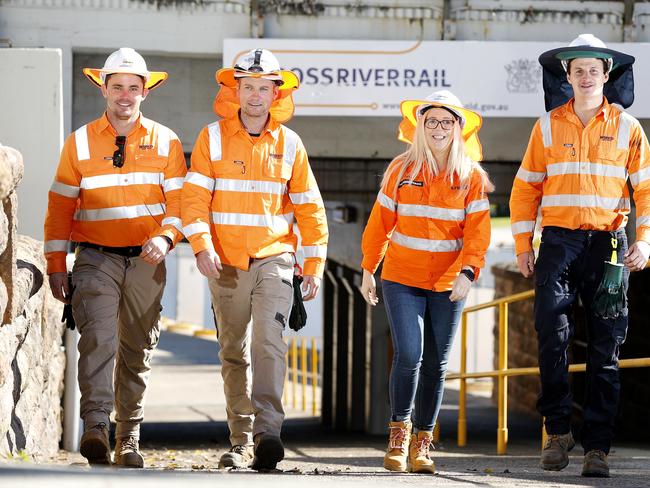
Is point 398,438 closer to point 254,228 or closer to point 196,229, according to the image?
point 254,228

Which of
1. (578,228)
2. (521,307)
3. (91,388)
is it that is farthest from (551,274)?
(521,307)

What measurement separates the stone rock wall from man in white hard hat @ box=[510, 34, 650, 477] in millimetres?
2466

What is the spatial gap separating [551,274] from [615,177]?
0.55 metres

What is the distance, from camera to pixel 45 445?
8.56 meters

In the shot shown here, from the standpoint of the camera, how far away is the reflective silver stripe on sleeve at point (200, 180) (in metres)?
6.43

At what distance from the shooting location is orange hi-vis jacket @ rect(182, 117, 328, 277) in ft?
21.2

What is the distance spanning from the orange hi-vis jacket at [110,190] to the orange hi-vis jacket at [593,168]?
1794mm

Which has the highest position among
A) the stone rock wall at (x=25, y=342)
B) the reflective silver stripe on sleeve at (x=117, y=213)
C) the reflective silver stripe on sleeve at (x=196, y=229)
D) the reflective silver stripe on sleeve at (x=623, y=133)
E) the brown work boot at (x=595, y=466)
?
the reflective silver stripe on sleeve at (x=623, y=133)

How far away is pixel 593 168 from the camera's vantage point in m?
6.52

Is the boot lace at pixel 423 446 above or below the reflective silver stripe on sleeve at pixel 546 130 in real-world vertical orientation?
below

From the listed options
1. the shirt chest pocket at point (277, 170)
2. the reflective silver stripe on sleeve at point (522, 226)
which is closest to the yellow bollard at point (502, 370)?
the reflective silver stripe on sleeve at point (522, 226)

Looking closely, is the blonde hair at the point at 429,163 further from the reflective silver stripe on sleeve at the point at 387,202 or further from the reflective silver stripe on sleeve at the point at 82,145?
the reflective silver stripe on sleeve at the point at 82,145

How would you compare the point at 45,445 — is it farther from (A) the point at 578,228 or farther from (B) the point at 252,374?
(A) the point at 578,228

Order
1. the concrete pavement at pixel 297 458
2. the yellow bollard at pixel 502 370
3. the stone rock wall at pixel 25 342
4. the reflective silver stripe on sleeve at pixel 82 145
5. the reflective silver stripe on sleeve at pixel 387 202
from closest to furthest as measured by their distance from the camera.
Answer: the concrete pavement at pixel 297 458 → the stone rock wall at pixel 25 342 → the reflective silver stripe on sleeve at pixel 82 145 → the reflective silver stripe on sleeve at pixel 387 202 → the yellow bollard at pixel 502 370
